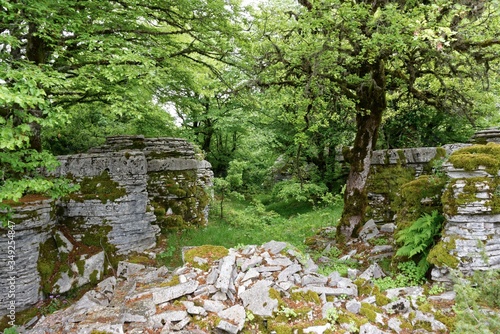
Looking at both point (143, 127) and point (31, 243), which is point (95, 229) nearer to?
point (31, 243)

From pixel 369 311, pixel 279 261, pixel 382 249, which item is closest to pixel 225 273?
pixel 279 261

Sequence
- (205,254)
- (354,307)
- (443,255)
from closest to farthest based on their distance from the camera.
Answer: (354,307), (443,255), (205,254)

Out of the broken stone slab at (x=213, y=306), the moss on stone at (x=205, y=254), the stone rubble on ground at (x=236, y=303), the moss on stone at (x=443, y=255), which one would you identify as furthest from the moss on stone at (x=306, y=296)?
the moss on stone at (x=443, y=255)

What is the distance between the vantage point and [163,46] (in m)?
8.20

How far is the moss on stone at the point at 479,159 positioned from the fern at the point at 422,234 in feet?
3.37

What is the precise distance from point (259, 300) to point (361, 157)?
17.6ft

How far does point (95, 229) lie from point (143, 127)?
5.32m

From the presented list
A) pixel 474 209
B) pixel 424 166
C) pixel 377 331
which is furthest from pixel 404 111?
pixel 377 331

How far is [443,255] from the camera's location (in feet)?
17.1

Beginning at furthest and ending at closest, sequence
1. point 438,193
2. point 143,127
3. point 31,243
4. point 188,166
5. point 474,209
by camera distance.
→ point 143,127 → point 188,166 → point 31,243 → point 438,193 → point 474,209

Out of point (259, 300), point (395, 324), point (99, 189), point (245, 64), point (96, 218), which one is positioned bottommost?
point (395, 324)

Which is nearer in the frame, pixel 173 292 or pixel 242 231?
pixel 173 292

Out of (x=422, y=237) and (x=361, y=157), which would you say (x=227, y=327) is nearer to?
(x=422, y=237)

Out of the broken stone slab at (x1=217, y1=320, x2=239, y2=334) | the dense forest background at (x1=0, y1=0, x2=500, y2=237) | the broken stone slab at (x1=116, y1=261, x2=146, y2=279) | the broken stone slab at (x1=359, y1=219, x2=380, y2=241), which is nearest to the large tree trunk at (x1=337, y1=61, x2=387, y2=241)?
the dense forest background at (x1=0, y1=0, x2=500, y2=237)
